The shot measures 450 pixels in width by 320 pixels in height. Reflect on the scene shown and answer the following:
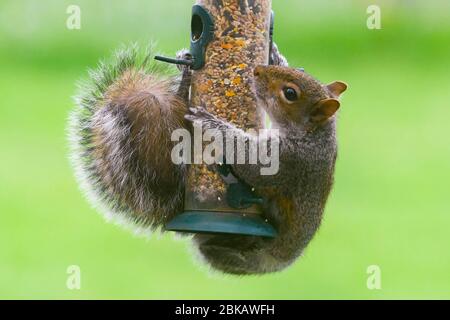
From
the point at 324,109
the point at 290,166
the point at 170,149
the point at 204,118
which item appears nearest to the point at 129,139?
the point at 170,149

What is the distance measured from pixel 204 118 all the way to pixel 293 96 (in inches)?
11.7

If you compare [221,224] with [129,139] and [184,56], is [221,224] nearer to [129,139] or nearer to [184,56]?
[129,139]

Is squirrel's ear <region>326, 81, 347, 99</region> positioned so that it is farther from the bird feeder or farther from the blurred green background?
the blurred green background

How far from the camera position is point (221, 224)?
456 centimetres

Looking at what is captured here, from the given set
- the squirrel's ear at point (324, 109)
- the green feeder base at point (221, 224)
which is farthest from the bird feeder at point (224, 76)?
the squirrel's ear at point (324, 109)

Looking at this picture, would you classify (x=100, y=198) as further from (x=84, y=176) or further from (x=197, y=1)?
(x=197, y=1)

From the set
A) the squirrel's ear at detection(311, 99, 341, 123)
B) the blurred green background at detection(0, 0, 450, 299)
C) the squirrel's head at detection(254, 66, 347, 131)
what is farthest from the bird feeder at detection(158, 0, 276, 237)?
the blurred green background at detection(0, 0, 450, 299)

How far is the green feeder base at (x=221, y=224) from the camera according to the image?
454 centimetres

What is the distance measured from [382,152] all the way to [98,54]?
7.60ft

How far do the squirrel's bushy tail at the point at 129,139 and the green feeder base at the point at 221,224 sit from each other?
14cm

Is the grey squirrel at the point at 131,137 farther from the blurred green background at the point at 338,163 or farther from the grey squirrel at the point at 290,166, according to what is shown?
the blurred green background at the point at 338,163

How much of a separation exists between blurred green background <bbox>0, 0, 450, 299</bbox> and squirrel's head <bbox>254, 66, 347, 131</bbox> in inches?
61.4

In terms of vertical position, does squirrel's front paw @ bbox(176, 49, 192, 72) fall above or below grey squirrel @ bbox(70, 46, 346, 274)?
above

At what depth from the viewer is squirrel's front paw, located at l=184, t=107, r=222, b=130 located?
4559 mm
